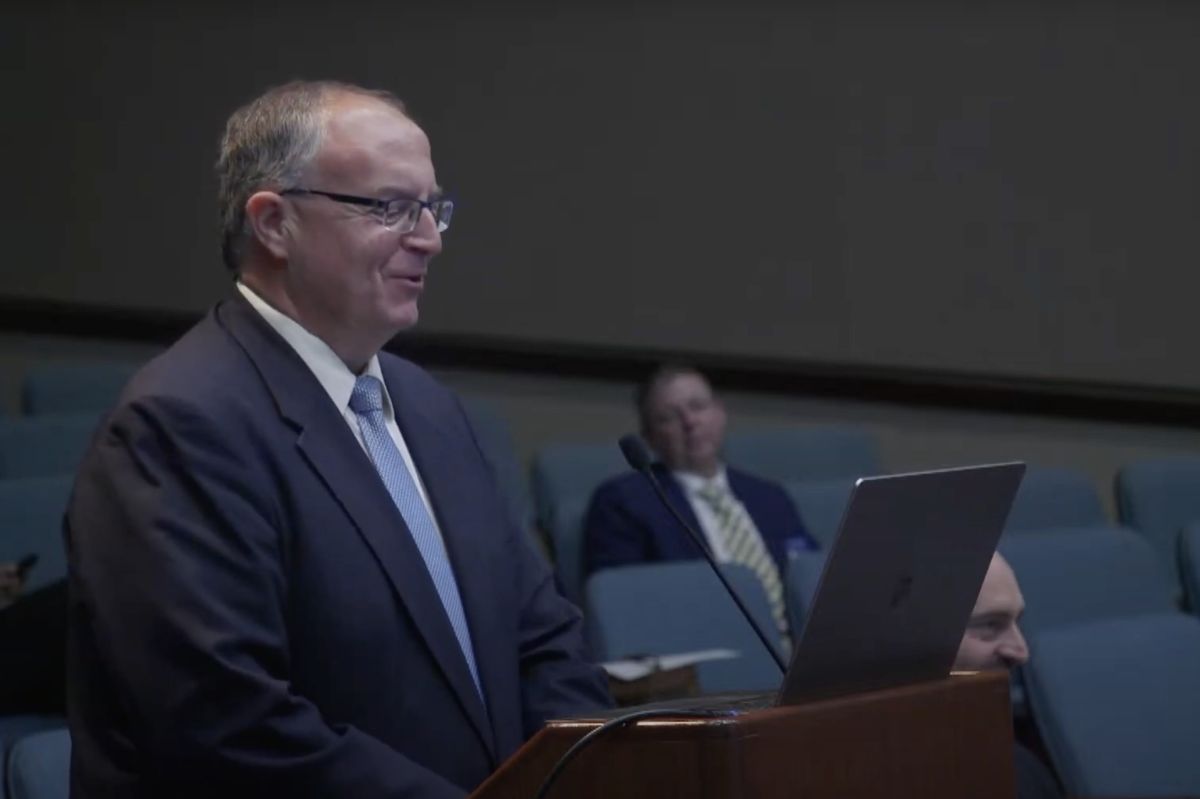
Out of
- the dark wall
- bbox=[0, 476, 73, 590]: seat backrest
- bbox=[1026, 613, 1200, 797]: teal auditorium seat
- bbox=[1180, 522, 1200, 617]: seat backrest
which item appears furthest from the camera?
the dark wall

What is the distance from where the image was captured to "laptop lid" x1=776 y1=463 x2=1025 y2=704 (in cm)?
171

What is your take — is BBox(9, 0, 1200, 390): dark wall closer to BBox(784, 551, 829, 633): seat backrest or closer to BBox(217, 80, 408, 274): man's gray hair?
BBox(784, 551, 829, 633): seat backrest

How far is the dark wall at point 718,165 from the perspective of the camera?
595 centimetres

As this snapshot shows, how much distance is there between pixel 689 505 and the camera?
4.89 m

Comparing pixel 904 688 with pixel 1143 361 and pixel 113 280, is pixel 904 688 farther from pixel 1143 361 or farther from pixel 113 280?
pixel 113 280

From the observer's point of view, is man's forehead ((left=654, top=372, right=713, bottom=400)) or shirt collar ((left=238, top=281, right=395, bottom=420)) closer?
shirt collar ((left=238, top=281, right=395, bottom=420))

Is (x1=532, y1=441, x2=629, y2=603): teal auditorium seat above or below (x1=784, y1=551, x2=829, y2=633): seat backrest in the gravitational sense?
below

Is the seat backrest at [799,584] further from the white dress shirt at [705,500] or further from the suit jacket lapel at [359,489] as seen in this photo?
the suit jacket lapel at [359,489]

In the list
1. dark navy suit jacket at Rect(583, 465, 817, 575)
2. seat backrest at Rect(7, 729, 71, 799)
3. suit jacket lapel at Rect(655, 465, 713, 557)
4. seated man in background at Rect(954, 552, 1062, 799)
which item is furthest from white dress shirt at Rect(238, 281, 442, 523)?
suit jacket lapel at Rect(655, 465, 713, 557)

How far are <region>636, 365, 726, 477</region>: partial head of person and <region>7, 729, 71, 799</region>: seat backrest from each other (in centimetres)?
280

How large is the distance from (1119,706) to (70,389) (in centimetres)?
328

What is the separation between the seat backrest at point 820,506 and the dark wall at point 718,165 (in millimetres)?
1259

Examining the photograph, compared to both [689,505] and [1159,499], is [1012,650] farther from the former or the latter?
[1159,499]

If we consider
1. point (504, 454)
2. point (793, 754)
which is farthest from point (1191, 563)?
point (793, 754)
